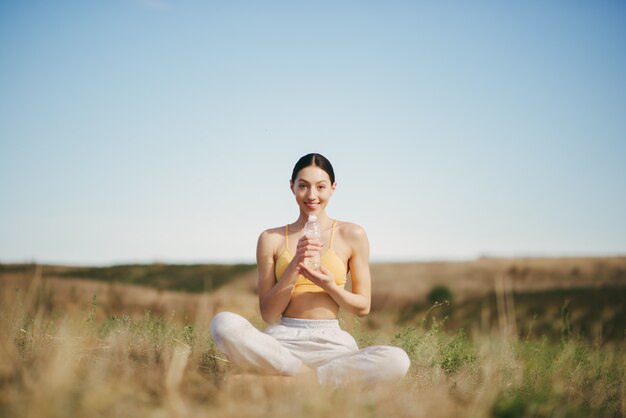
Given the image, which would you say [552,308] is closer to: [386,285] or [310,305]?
[386,285]

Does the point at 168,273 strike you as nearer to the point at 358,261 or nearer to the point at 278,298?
the point at 358,261

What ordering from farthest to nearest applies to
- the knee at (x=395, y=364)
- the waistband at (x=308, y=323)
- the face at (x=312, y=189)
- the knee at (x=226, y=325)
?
the face at (x=312, y=189) → the waistband at (x=308, y=323) → the knee at (x=226, y=325) → the knee at (x=395, y=364)

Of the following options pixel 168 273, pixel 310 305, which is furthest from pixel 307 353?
pixel 168 273

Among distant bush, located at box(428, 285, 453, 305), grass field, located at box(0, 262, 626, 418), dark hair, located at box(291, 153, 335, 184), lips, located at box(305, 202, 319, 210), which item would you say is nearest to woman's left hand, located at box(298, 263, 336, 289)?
lips, located at box(305, 202, 319, 210)

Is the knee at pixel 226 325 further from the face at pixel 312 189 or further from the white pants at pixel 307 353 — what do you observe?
the face at pixel 312 189

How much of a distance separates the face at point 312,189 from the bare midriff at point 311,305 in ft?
2.39

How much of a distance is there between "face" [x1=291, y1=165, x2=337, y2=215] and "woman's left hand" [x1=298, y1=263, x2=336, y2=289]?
0.64 meters

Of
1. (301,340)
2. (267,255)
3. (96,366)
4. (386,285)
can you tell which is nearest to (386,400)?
(301,340)

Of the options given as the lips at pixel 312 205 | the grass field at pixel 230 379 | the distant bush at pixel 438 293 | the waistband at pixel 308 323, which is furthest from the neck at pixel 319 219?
the distant bush at pixel 438 293

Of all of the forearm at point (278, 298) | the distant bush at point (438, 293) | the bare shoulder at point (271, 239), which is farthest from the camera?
the distant bush at point (438, 293)

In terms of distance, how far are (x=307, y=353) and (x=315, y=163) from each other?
1.62 meters

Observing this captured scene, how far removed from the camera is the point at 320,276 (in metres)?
4.66

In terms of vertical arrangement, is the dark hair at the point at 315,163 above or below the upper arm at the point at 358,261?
above

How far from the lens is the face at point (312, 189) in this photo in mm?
5078
